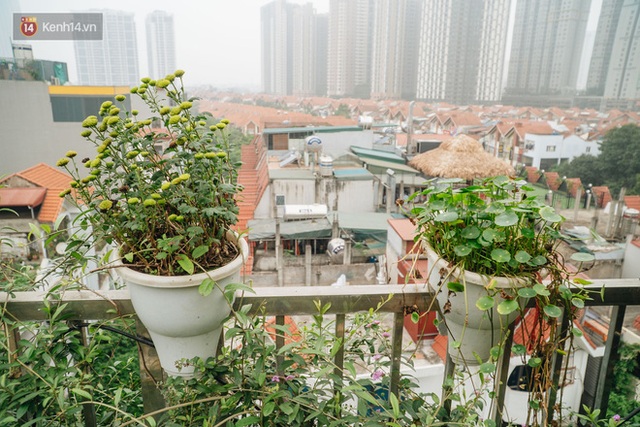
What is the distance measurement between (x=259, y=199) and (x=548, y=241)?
1243cm

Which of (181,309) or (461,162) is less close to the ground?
(181,309)

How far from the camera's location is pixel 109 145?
2.45 feet

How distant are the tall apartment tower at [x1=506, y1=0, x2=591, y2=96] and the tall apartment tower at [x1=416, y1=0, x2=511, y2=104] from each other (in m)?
8.21

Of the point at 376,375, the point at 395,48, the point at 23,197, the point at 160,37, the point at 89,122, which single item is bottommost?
the point at 23,197

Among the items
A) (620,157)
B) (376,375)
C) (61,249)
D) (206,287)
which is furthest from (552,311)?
(620,157)

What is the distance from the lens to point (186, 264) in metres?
0.74

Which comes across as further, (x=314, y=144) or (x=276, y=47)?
(x=276, y=47)

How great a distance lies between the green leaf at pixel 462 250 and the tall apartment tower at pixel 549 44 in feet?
139

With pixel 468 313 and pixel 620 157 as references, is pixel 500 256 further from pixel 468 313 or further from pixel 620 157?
pixel 620 157

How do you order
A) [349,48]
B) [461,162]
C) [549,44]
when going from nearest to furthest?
[461,162] < [549,44] < [349,48]

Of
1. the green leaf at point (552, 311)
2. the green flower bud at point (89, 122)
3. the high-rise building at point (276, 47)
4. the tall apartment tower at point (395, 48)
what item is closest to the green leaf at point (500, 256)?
the green leaf at point (552, 311)

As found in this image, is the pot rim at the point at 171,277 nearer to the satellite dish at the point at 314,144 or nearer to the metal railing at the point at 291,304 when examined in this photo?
the metal railing at the point at 291,304

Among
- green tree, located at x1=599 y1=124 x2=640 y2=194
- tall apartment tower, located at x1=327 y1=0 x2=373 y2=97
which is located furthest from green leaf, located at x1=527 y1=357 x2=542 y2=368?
tall apartment tower, located at x1=327 y1=0 x2=373 y2=97

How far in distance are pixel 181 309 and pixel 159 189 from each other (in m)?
0.23
